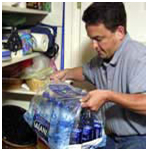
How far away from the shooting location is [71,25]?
5.95 ft

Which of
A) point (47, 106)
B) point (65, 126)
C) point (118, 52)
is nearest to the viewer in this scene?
point (65, 126)

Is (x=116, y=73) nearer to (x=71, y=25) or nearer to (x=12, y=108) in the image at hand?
(x=71, y=25)

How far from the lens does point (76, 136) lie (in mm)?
1137

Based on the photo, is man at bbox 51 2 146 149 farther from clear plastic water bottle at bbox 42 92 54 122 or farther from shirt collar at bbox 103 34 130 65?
clear plastic water bottle at bbox 42 92 54 122

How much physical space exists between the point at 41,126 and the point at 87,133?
228mm

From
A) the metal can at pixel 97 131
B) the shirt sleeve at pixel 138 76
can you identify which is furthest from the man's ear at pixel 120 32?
the metal can at pixel 97 131

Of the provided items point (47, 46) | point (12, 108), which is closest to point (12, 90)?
point (12, 108)

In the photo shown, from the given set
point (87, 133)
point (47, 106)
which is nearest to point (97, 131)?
point (87, 133)

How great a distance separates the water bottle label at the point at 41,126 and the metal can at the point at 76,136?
0.13m

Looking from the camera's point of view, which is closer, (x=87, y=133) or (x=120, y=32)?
(x=87, y=133)

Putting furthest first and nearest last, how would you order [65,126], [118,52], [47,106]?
[118,52]
[47,106]
[65,126]

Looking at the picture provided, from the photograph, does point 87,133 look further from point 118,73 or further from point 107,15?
point 107,15

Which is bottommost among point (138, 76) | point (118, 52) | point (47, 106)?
point (47, 106)

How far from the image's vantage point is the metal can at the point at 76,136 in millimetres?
1135
